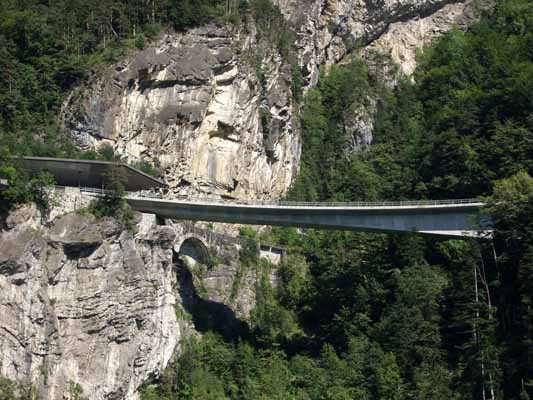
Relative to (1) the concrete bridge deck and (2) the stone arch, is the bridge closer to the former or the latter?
(1) the concrete bridge deck

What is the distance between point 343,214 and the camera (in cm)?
4628

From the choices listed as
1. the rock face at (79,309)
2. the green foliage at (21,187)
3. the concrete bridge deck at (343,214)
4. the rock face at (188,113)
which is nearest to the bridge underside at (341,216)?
the concrete bridge deck at (343,214)

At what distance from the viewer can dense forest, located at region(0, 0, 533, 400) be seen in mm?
39875

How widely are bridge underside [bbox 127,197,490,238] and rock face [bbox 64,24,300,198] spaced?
556cm

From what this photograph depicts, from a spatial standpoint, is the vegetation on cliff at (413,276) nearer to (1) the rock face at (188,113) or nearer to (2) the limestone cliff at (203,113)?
(2) the limestone cliff at (203,113)

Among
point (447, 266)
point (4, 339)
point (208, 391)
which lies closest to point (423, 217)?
point (447, 266)

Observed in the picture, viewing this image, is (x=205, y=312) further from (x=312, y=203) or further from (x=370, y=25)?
(x=370, y=25)

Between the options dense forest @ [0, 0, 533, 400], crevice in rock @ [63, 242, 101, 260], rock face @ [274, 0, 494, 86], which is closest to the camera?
dense forest @ [0, 0, 533, 400]

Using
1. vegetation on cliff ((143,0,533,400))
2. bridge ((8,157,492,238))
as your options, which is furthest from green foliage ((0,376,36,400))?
bridge ((8,157,492,238))

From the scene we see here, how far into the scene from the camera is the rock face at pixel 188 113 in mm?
52312

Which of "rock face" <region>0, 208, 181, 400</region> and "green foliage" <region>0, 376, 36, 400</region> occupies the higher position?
"rock face" <region>0, 208, 181, 400</region>

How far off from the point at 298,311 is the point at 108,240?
39.1 ft

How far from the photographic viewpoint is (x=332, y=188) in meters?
61.1

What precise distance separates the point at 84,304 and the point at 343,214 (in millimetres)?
12549
